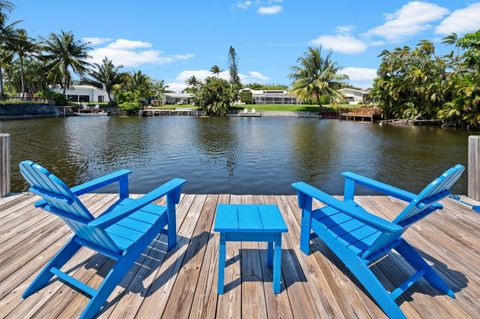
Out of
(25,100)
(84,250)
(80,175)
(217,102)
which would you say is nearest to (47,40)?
(25,100)

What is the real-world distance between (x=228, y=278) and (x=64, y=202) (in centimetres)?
140

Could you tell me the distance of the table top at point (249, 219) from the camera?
6.82 feet

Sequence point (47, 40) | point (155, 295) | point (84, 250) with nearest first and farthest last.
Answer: point (155, 295) < point (84, 250) < point (47, 40)

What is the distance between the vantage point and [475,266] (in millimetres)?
2607

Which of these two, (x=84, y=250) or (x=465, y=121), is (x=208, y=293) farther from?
(x=465, y=121)

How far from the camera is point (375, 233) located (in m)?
2.29

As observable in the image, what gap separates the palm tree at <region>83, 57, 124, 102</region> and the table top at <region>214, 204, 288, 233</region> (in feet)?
164

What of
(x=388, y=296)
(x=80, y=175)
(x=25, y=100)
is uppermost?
(x=25, y=100)

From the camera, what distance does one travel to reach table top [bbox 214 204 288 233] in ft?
6.82

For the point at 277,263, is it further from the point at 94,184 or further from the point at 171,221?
the point at 94,184

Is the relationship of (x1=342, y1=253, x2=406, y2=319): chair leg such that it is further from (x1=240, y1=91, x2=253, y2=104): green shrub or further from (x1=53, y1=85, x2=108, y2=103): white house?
(x1=53, y1=85, x2=108, y2=103): white house

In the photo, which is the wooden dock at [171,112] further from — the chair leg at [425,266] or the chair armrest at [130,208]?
the chair leg at [425,266]

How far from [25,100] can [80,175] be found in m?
30.4

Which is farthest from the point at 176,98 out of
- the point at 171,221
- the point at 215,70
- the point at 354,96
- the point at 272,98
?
the point at 171,221
